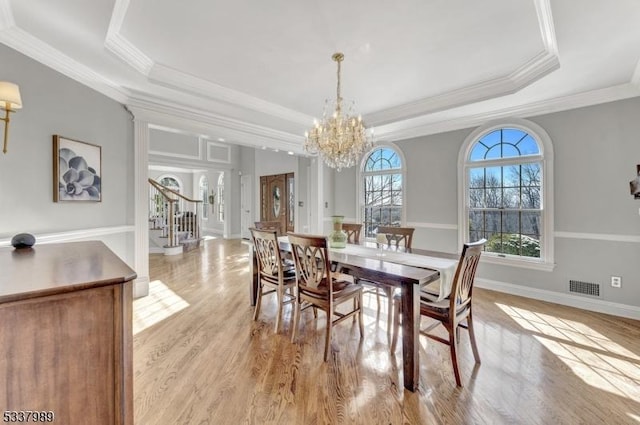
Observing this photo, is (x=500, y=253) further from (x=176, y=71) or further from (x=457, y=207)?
(x=176, y=71)

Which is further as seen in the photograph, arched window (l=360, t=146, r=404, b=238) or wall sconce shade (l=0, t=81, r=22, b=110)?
arched window (l=360, t=146, r=404, b=238)

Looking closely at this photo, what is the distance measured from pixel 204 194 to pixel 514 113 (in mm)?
9833

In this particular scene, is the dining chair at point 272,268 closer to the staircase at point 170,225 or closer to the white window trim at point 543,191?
the white window trim at point 543,191

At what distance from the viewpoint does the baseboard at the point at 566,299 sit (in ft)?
10.0

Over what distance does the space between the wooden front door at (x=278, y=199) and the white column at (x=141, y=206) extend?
3623mm

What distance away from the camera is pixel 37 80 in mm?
2473

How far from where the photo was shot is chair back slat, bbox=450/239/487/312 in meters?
1.87

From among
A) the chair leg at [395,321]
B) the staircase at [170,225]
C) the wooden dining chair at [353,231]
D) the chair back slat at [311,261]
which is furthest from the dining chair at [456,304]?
the staircase at [170,225]

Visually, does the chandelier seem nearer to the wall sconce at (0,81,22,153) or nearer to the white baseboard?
the wall sconce at (0,81,22,153)

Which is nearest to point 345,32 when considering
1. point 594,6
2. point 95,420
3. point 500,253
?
point 594,6

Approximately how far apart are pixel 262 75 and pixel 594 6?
2.85 metres

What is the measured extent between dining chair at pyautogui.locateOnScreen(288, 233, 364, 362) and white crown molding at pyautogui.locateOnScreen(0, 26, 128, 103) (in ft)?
8.99

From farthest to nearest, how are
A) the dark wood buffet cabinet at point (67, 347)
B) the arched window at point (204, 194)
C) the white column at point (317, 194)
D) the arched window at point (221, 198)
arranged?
the arched window at point (204, 194)
the arched window at point (221, 198)
the white column at point (317, 194)
the dark wood buffet cabinet at point (67, 347)

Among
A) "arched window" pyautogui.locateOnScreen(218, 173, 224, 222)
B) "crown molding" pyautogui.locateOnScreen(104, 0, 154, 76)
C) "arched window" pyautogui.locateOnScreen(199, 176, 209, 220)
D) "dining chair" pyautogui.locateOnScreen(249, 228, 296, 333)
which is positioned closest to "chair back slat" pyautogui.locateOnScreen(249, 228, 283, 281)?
"dining chair" pyautogui.locateOnScreen(249, 228, 296, 333)
